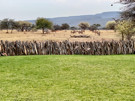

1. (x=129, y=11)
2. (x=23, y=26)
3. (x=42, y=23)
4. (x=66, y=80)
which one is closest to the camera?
(x=66, y=80)

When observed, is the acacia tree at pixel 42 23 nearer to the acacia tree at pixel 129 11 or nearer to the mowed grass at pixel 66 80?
the acacia tree at pixel 129 11

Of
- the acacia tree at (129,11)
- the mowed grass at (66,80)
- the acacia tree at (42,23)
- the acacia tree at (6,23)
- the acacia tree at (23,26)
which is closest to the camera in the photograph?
the mowed grass at (66,80)

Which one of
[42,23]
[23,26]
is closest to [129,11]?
[42,23]

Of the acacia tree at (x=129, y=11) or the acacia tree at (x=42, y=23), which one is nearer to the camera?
the acacia tree at (x=129, y=11)

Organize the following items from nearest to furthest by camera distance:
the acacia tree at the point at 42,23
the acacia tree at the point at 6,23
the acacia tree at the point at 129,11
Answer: the acacia tree at the point at 129,11 < the acacia tree at the point at 42,23 < the acacia tree at the point at 6,23

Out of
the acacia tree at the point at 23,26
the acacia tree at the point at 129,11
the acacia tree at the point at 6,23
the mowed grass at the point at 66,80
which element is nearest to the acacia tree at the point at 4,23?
the acacia tree at the point at 6,23

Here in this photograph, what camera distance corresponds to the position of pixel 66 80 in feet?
20.4

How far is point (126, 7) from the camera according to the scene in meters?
13.7

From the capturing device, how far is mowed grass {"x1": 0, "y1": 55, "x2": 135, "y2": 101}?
4902mm

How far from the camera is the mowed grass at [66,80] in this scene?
490 cm

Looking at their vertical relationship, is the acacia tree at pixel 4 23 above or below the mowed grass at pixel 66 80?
→ above

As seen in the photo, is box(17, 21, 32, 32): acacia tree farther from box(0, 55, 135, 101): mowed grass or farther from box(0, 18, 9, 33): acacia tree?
box(0, 55, 135, 101): mowed grass

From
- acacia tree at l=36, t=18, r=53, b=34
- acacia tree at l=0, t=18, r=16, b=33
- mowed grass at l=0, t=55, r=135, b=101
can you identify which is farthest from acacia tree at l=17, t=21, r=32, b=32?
mowed grass at l=0, t=55, r=135, b=101

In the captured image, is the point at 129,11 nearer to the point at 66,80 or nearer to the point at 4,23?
the point at 66,80
